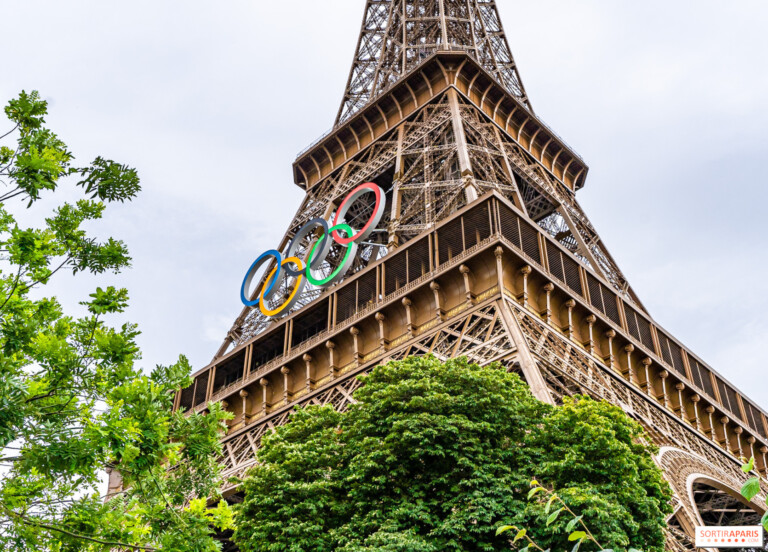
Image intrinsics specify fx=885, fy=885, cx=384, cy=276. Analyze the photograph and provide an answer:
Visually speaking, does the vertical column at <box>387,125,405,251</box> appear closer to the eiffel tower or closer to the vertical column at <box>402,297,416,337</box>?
the eiffel tower

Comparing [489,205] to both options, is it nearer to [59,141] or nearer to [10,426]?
[59,141]

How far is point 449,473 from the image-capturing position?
1773 centimetres

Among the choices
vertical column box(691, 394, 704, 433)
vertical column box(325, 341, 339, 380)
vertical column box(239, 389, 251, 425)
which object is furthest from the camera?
vertical column box(239, 389, 251, 425)

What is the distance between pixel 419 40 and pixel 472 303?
34.3 metres

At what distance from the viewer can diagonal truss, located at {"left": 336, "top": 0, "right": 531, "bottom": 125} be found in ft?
182

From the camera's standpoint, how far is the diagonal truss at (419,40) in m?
55.5

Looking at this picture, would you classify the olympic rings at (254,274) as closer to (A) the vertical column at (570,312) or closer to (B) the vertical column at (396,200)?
(B) the vertical column at (396,200)

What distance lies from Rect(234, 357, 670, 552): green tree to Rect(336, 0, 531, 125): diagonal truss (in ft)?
118

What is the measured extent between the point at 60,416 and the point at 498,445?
10.5 m

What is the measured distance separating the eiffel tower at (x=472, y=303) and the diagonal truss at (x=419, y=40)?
452 centimetres

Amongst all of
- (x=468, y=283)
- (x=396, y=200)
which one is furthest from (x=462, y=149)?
(x=468, y=283)

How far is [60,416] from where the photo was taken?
34.4 feet

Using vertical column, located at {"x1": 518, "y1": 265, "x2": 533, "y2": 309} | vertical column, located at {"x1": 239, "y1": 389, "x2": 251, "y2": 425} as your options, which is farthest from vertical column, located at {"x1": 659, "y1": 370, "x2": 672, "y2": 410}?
vertical column, located at {"x1": 239, "y1": 389, "x2": 251, "y2": 425}

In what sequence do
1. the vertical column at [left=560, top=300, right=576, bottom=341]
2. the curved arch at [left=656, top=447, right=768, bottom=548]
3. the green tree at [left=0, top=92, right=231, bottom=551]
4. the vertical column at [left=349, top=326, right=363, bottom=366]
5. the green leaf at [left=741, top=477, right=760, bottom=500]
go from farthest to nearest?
the vertical column at [left=349, top=326, right=363, bottom=366] → the vertical column at [left=560, top=300, right=576, bottom=341] → the curved arch at [left=656, top=447, right=768, bottom=548] → the green tree at [left=0, top=92, right=231, bottom=551] → the green leaf at [left=741, top=477, right=760, bottom=500]
